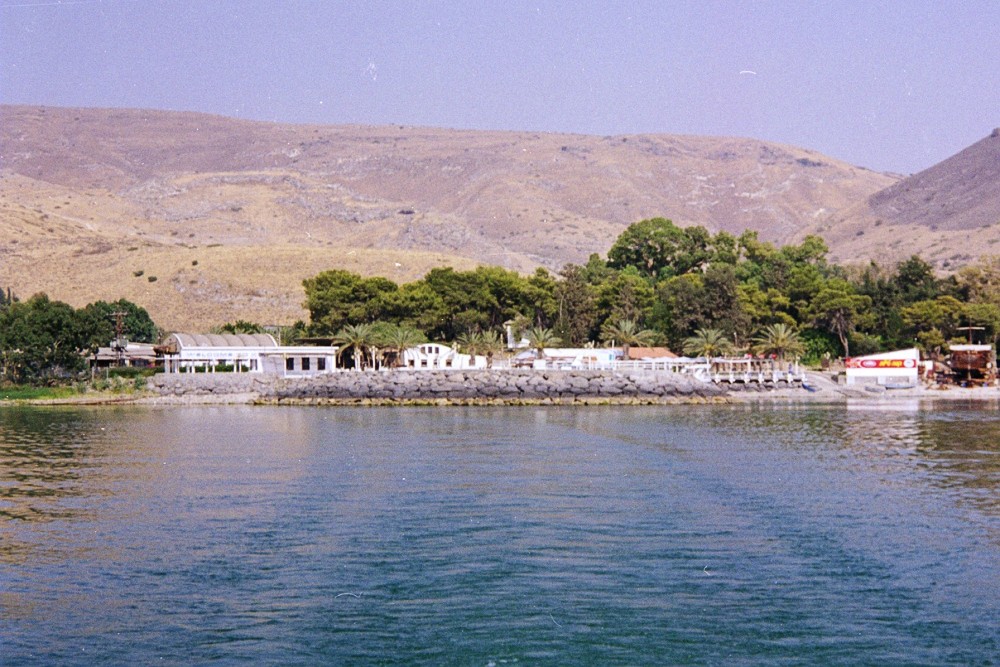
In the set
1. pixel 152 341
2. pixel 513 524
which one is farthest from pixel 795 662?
pixel 152 341

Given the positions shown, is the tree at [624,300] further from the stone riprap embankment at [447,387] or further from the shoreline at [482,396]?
the stone riprap embankment at [447,387]

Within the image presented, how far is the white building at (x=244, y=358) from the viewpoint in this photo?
8894 centimetres

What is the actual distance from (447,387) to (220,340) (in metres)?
24.7

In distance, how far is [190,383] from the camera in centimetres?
8262

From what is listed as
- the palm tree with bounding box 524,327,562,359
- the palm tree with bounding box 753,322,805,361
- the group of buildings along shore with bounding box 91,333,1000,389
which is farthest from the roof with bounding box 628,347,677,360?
the palm tree with bounding box 753,322,805,361

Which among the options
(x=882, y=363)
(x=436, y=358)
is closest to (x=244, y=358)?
(x=436, y=358)

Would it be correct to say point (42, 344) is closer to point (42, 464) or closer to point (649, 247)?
point (42, 464)

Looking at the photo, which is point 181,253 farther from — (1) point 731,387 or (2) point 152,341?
(1) point 731,387

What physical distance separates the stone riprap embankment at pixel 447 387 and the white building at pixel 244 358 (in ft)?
17.4

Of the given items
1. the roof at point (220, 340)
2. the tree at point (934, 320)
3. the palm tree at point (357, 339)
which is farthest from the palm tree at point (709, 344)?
the roof at point (220, 340)

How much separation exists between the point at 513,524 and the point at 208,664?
10.8 meters

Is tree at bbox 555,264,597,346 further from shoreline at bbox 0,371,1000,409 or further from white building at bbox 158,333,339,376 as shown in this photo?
white building at bbox 158,333,339,376

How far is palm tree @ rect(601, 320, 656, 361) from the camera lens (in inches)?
3661

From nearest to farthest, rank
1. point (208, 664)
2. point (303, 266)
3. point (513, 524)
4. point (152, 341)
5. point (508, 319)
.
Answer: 1. point (208, 664)
2. point (513, 524)
3. point (508, 319)
4. point (152, 341)
5. point (303, 266)
